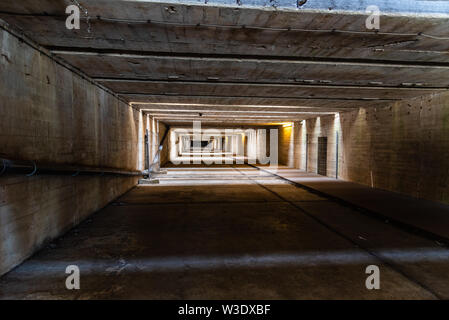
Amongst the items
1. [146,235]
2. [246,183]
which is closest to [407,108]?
[246,183]

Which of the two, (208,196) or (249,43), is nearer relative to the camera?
(249,43)

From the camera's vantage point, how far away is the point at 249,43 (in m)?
4.48

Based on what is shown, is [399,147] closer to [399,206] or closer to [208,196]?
Result: [399,206]

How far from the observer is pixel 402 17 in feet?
11.6

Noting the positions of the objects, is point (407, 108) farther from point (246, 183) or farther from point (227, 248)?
point (227, 248)

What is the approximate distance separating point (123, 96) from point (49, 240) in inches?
219

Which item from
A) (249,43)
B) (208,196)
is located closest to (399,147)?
(208,196)

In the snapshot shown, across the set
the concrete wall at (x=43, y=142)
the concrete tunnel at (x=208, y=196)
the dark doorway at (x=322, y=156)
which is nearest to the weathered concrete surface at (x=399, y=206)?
the concrete tunnel at (x=208, y=196)

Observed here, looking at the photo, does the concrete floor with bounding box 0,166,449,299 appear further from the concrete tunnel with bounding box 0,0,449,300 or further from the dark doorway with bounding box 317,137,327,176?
the dark doorway with bounding box 317,137,327,176

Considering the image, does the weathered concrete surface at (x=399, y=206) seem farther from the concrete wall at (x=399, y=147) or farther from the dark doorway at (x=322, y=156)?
the dark doorway at (x=322, y=156)

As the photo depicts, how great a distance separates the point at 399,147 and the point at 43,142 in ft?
32.7

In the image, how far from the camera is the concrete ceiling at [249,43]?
3395 millimetres

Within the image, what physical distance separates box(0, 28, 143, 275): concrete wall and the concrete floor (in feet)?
1.24

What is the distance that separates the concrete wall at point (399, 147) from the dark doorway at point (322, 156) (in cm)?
114
